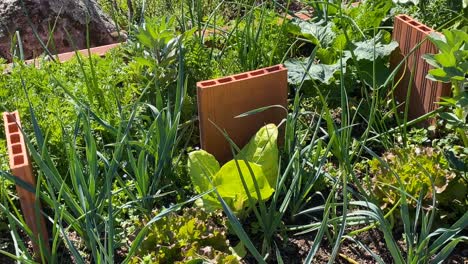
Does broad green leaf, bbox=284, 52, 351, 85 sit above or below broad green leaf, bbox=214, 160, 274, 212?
above

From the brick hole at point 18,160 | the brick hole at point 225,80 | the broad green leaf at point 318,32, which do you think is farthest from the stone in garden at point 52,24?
the brick hole at point 18,160

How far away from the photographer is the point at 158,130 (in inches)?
86.7

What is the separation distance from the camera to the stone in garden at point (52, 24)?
3.64 meters

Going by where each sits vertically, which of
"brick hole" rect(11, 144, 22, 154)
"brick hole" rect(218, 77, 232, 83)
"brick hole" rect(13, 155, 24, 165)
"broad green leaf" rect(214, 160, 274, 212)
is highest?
"brick hole" rect(218, 77, 232, 83)

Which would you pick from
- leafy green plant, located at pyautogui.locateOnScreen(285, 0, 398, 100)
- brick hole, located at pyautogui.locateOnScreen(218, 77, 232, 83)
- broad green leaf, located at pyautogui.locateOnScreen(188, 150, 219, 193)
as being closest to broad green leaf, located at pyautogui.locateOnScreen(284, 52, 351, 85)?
leafy green plant, located at pyautogui.locateOnScreen(285, 0, 398, 100)

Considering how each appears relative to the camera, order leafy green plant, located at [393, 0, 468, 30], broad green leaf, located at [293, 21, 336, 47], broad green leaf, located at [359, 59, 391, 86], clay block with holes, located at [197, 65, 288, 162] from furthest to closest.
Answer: leafy green plant, located at [393, 0, 468, 30]
broad green leaf, located at [293, 21, 336, 47]
broad green leaf, located at [359, 59, 391, 86]
clay block with holes, located at [197, 65, 288, 162]

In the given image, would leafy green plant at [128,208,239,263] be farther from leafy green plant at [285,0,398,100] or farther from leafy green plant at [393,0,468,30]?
leafy green plant at [393,0,468,30]

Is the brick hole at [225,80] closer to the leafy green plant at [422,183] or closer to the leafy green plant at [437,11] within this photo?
the leafy green plant at [422,183]

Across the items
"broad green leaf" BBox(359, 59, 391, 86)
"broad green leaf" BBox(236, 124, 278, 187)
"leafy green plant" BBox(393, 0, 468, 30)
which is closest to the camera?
"broad green leaf" BBox(236, 124, 278, 187)

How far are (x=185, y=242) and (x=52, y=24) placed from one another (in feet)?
7.05

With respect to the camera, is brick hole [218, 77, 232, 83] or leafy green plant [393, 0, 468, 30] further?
leafy green plant [393, 0, 468, 30]

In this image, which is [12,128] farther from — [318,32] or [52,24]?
[52,24]

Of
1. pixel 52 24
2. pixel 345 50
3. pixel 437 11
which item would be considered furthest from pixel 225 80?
pixel 52 24

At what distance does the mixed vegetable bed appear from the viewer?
195 cm
